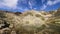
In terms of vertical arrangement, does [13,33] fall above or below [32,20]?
below

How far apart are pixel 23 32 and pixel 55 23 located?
1.83 ft

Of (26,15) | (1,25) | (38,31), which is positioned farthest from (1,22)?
(38,31)

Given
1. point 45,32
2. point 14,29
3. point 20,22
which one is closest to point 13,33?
point 14,29

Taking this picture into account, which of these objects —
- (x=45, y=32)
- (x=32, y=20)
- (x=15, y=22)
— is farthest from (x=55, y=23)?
(x=15, y=22)

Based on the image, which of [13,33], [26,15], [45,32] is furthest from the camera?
[26,15]

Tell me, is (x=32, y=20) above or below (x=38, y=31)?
above

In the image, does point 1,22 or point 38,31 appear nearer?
point 38,31

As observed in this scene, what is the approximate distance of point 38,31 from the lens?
2191mm

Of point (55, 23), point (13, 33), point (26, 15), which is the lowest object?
point (13, 33)

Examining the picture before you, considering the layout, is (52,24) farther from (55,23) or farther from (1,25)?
(1,25)

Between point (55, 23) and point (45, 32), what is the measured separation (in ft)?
0.77

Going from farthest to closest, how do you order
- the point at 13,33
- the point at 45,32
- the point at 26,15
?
the point at 26,15 < the point at 13,33 < the point at 45,32

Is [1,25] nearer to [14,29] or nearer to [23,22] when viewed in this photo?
[14,29]

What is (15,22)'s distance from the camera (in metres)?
2.36
